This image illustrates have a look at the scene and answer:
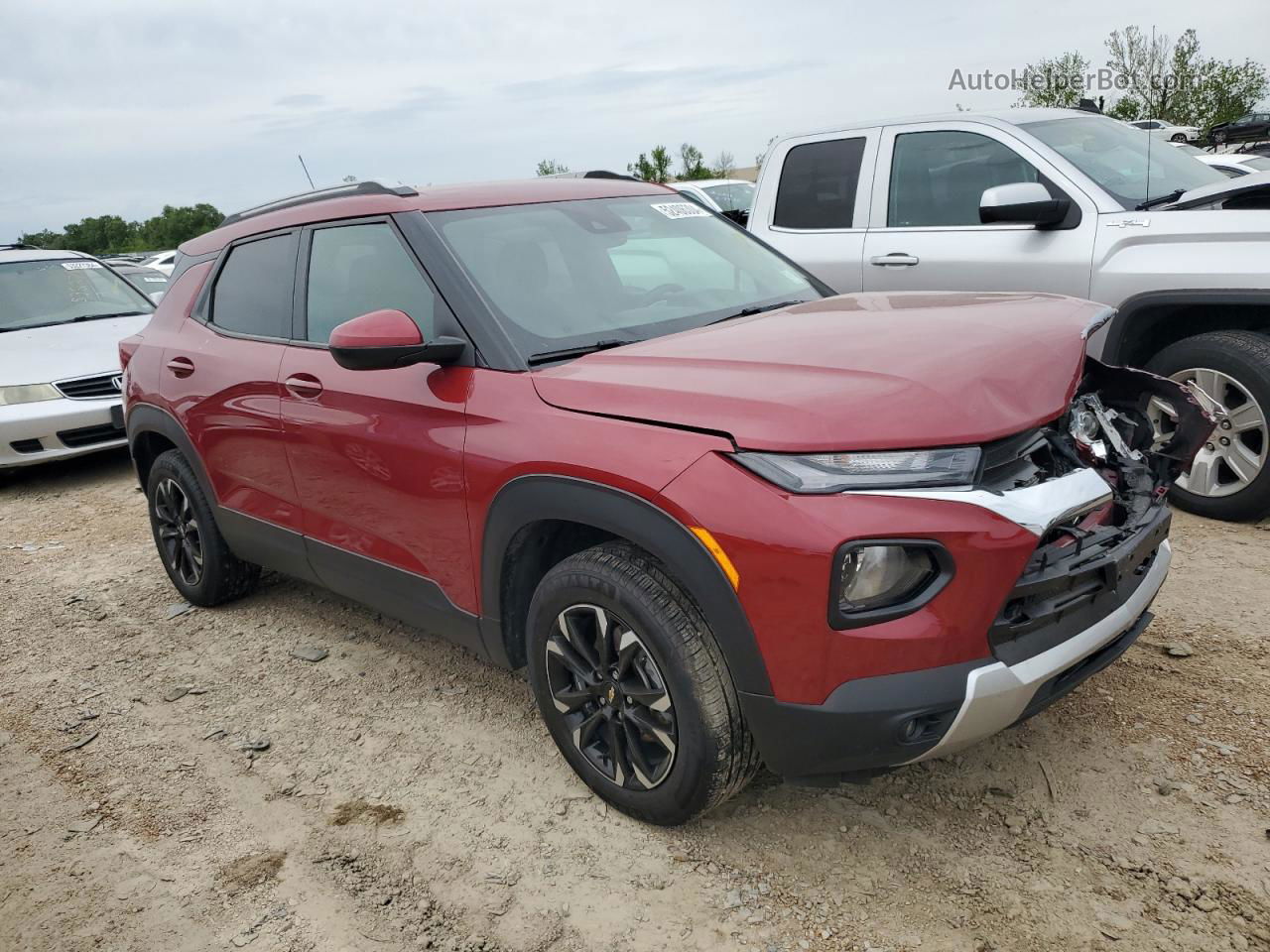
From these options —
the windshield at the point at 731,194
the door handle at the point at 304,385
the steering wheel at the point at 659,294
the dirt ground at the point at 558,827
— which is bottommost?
the dirt ground at the point at 558,827

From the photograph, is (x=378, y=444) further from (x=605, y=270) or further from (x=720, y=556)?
(x=720, y=556)

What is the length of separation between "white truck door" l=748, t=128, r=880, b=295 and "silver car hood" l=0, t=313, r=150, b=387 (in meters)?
5.12

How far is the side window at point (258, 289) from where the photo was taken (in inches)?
146

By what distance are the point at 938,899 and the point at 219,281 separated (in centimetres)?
361

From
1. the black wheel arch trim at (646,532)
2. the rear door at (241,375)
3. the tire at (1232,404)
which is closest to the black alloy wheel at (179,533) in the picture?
the rear door at (241,375)

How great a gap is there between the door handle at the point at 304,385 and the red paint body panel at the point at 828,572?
1.72m

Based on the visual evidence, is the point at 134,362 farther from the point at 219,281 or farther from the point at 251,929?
the point at 251,929

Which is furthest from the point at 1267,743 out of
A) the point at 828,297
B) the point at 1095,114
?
the point at 1095,114

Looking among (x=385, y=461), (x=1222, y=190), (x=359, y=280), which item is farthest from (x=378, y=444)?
(x=1222, y=190)

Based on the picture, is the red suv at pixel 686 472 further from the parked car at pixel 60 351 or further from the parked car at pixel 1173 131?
the parked car at pixel 1173 131

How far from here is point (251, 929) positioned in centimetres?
249

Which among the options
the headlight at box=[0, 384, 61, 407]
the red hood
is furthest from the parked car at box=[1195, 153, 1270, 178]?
the headlight at box=[0, 384, 61, 407]

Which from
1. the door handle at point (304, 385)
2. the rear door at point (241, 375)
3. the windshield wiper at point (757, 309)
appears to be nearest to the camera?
the windshield wiper at point (757, 309)

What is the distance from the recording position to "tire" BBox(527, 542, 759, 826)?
2383 mm
